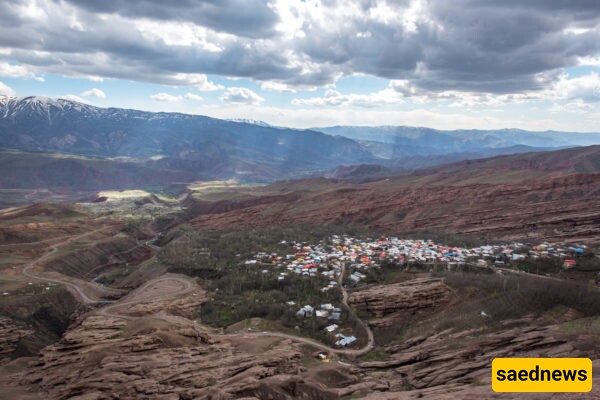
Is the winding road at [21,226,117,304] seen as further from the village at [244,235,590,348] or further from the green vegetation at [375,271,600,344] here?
the green vegetation at [375,271,600,344]

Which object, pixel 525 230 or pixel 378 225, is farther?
pixel 378 225

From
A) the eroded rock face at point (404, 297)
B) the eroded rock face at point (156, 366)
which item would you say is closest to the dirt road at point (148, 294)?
the eroded rock face at point (156, 366)

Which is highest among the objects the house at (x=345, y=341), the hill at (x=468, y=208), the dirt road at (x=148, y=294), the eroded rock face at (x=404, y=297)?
the hill at (x=468, y=208)

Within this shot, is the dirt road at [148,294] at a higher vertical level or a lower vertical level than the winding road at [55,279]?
higher

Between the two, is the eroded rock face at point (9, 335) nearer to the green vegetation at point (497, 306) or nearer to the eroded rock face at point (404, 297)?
the eroded rock face at point (404, 297)

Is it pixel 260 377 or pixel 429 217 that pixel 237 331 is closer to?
pixel 260 377

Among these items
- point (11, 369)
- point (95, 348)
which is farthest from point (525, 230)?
point (11, 369)

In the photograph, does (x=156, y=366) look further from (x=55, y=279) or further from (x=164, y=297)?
(x=55, y=279)

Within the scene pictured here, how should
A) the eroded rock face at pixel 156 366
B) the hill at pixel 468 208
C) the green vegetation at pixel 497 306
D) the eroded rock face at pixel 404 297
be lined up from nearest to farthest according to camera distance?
1. the eroded rock face at pixel 156 366
2. the green vegetation at pixel 497 306
3. the eroded rock face at pixel 404 297
4. the hill at pixel 468 208
